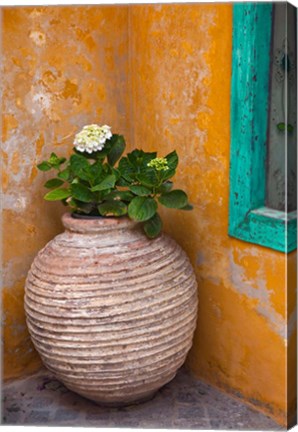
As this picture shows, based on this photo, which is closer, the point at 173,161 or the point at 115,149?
the point at 173,161

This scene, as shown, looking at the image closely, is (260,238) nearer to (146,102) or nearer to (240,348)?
(240,348)

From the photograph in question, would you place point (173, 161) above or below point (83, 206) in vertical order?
above

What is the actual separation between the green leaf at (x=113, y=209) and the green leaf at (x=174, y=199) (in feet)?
0.49

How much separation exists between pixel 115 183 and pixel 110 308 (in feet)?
1.67

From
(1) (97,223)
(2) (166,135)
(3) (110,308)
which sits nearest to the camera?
(3) (110,308)

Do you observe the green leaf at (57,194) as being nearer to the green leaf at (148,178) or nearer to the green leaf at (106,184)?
the green leaf at (106,184)

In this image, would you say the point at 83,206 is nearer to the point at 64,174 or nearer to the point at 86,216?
the point at 86,216

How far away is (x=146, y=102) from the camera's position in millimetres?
3016

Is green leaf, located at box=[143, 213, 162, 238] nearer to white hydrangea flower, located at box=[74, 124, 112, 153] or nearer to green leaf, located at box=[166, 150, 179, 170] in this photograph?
green leaf, located at box=[166, 150, 179, 170]

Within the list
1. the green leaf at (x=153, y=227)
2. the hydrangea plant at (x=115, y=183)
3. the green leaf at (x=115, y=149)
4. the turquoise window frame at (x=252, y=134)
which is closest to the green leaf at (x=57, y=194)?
the hydrangea plant at (x=115, y=183)

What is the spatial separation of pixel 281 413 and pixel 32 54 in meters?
1.71

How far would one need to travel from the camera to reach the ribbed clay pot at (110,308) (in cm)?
245

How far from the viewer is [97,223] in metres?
2.55

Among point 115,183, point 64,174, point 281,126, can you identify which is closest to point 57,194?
point 64,174
